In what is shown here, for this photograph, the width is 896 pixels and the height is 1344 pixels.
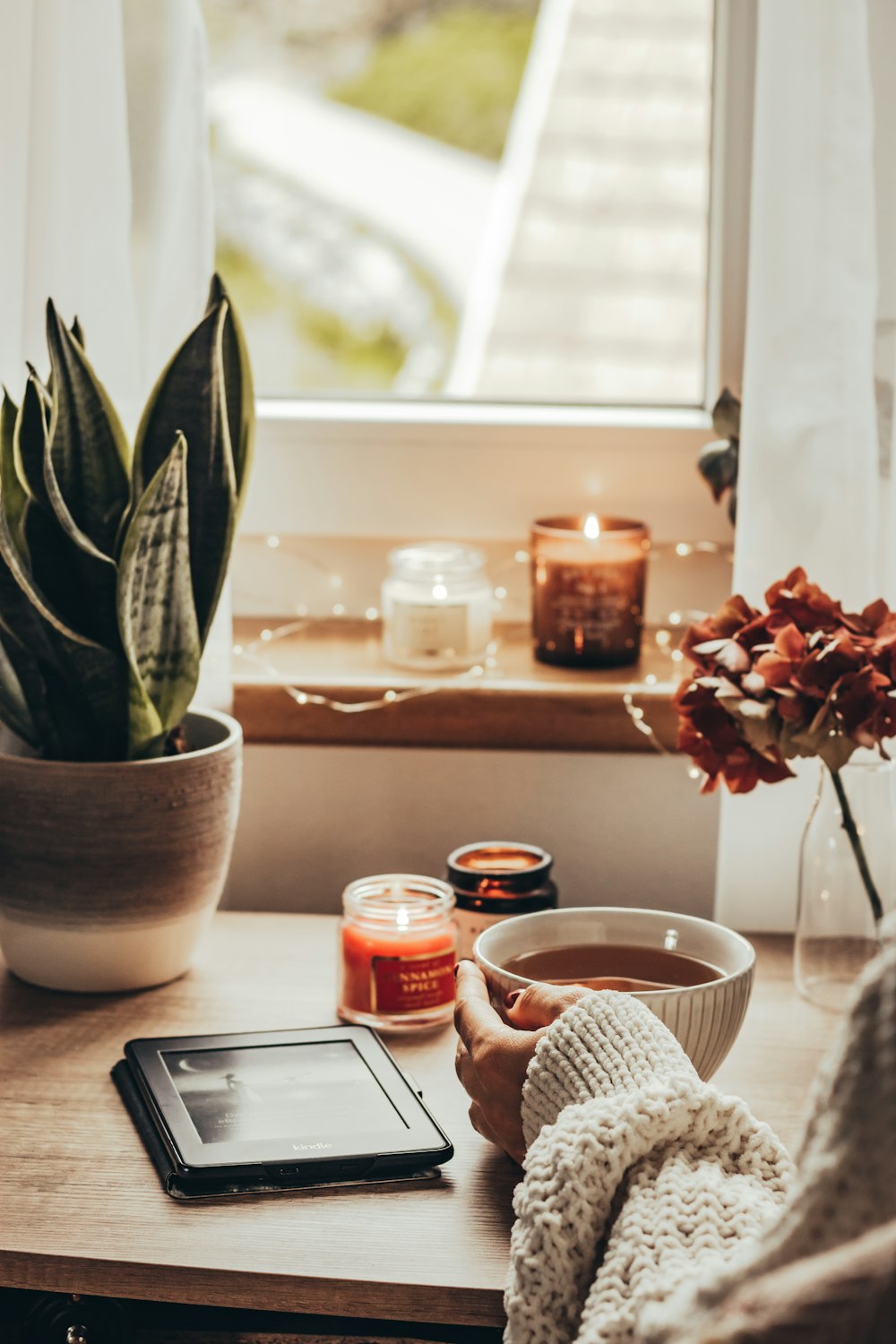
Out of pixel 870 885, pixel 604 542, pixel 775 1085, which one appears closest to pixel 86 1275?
pixel 775 1085

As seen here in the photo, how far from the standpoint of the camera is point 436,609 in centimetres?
120

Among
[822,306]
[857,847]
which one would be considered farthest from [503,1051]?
[822,306]

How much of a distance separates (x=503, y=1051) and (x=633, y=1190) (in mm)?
154

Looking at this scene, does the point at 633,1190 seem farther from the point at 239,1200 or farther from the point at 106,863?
the point at 106,863

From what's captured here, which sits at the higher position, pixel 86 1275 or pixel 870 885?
pixel 870 885

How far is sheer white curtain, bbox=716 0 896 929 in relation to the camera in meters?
0.99

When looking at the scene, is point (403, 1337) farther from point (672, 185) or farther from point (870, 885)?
point (672, 185)

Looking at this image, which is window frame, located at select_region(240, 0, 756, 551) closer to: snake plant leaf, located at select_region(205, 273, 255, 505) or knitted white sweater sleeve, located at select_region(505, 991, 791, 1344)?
snake plant leaf, located at select_region(205, 273, 255, 505)

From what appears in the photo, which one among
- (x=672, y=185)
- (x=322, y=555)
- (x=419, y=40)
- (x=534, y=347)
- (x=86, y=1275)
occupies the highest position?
(x=419, y=40)

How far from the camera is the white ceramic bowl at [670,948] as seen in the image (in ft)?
2.55

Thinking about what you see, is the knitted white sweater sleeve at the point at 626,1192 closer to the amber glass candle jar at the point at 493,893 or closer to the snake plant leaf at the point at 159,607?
the amber glass candle jar at the point at 493,893

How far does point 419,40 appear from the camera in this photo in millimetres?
1562

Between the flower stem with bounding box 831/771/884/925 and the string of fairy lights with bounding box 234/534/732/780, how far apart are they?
0.21 m

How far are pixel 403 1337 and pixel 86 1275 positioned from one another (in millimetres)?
269
